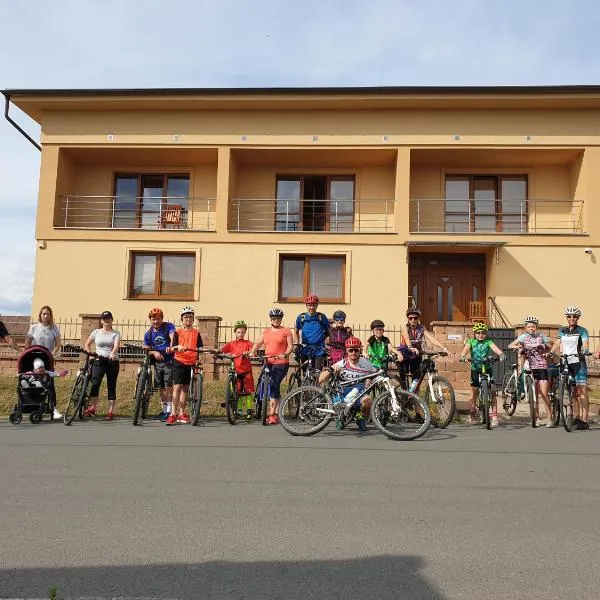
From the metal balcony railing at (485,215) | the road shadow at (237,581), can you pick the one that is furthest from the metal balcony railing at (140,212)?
the road shadow at (237,581)

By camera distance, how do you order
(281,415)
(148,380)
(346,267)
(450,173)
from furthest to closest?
(450,173) → (346,267) → (148,380) → (281,415)

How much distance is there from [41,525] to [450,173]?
1807 centimetres

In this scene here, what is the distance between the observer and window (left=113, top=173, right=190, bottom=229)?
20422 millimetres

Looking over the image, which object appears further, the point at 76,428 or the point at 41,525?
the point at 76,428

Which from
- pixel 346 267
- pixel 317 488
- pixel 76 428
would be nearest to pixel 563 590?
pixel 317 488

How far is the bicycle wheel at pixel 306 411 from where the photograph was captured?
813cm

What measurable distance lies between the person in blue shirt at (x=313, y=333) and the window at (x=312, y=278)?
882 cm

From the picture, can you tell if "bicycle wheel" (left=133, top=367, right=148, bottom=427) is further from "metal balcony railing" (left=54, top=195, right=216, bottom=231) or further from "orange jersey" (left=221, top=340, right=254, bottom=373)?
"metal balcony railing" (left=54, top=195, right=216, bottom=231)

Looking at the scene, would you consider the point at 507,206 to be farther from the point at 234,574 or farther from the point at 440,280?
the point at 234,574

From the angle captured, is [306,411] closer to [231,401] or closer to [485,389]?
[231,401]

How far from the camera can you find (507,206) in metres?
19.8

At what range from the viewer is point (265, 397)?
9469 mm

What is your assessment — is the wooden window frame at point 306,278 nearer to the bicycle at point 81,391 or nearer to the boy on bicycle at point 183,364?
the boy on bicycle at point 183,364

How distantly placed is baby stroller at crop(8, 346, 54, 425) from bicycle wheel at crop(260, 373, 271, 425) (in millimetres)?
3340
